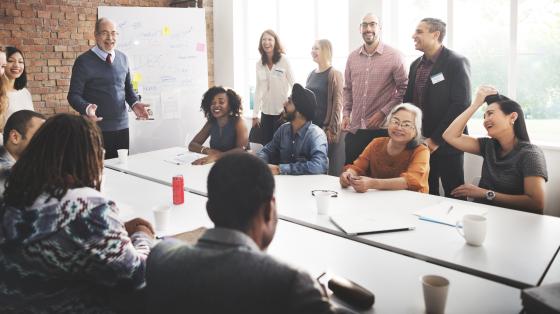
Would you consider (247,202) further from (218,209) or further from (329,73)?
(329,73)

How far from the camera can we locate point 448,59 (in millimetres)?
3645

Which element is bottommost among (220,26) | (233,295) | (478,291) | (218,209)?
(478,291)

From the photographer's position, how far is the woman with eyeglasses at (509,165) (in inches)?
96.7

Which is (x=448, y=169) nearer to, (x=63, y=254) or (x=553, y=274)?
(x=553, y=274)

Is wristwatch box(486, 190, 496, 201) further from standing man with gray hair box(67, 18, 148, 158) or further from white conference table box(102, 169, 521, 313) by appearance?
standing man with gray hair box(67, 18, 148, 158)

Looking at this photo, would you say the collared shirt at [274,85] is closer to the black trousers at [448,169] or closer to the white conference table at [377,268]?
the black trousers at [448,169]

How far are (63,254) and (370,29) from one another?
3441 millimetres

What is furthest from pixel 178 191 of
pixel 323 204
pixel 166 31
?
pixel 166 31

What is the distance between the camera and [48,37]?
5336mm

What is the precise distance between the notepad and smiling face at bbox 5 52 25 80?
3.28 meters

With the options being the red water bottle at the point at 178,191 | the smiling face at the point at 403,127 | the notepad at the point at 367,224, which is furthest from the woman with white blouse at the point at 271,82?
the notepad at the point at 367,224

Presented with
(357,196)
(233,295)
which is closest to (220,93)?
(357,196)

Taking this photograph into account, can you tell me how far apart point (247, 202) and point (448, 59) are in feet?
9.88

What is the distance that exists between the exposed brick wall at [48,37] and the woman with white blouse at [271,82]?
7.04 ft
